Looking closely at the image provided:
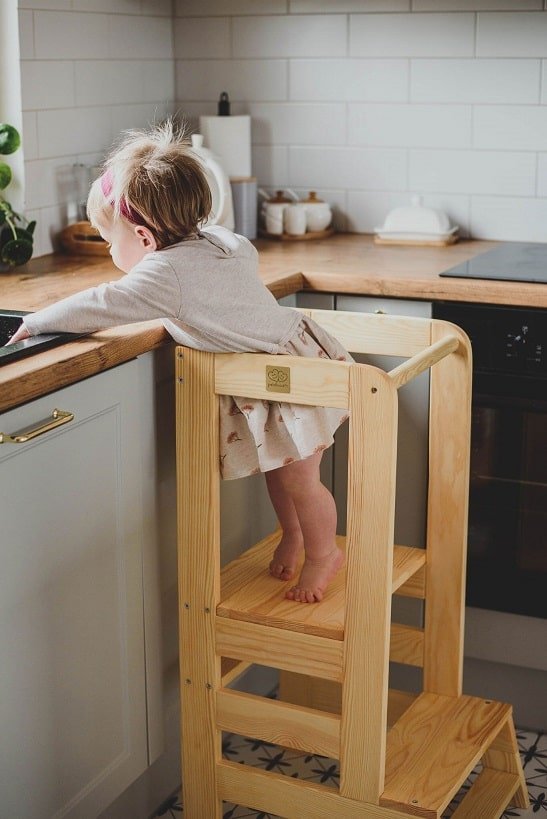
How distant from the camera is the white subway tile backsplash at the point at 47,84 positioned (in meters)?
2.42

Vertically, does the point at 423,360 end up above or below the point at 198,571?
above

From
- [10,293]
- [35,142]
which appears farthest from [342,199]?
[10,293]

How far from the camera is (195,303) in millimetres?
1726

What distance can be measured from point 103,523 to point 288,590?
1.18 ft

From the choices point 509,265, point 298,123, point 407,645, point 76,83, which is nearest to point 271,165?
point 298,123

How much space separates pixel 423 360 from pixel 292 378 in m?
0.21

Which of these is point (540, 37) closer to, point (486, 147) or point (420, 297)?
point (486, 147)

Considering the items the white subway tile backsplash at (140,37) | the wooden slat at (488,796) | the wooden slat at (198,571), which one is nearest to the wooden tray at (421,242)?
the white subway tile backsplash at (140,37)

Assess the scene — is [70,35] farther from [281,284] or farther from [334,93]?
[281,284]

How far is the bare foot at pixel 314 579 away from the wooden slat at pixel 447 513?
21 centimetres

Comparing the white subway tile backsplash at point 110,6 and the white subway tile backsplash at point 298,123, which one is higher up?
the white subway tile backsplash at point 110,6

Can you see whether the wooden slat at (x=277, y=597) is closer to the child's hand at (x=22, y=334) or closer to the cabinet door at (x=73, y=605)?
the cabinet door at (x=73, y=605)

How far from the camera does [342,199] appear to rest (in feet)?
9.62

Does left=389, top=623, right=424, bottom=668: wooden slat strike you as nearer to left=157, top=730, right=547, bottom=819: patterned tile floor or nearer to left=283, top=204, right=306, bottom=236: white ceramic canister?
left=157, top=730, right=547, bottom=819: patterned tile floor
